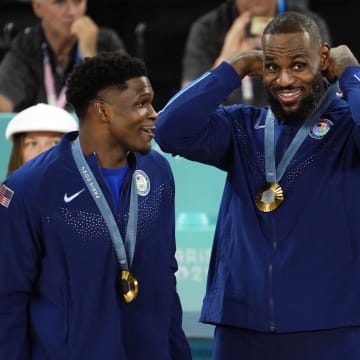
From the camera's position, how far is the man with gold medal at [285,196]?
149 inches

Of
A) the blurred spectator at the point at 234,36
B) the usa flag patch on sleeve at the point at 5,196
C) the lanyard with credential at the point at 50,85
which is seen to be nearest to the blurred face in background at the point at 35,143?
the lanyard with credential at the point at 50,85

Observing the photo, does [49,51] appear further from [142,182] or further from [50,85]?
[142,182]

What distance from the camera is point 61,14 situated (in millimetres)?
7348

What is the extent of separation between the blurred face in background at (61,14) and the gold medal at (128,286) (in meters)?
4.00

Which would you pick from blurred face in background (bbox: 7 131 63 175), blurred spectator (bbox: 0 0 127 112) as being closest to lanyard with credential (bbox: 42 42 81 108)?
blurred spectator (bbox: 0 0 127 112)

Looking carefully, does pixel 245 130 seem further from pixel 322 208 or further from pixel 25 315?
pixel 25 315

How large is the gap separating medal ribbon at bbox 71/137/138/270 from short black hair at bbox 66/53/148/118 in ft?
0.56

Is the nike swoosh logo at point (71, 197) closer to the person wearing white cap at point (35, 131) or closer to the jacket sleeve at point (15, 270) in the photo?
the jacket sleeve at point (15, 270)

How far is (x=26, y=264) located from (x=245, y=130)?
991 mm

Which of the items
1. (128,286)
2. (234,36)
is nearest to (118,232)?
(128,286)

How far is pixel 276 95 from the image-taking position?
152 inches

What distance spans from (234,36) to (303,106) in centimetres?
313

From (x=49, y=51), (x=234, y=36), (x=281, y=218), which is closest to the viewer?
(x=281, y=218)

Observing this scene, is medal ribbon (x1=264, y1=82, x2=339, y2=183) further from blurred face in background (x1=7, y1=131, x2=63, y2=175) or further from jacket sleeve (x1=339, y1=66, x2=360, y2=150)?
blurred face in background (x1=7, y1=131, x2=63, y2=175)
